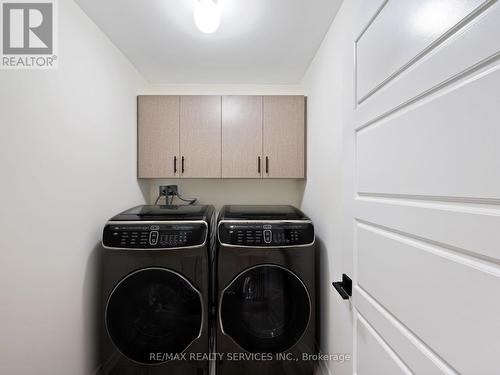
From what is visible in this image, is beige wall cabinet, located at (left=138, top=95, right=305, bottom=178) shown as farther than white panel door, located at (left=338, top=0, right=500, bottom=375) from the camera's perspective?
Yes

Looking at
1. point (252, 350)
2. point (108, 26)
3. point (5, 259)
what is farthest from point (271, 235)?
point (108, 26)

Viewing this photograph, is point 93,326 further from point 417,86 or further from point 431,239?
point 417,86

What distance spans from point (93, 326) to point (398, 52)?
6.75 feet

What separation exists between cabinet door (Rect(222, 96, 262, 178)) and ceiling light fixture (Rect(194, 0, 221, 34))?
2.87 ft

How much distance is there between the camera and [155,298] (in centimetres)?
146

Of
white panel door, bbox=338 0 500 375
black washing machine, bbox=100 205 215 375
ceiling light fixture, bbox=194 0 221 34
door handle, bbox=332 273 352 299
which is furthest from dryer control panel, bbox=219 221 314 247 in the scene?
ceiling light fixture, bbox=194 0 221 34

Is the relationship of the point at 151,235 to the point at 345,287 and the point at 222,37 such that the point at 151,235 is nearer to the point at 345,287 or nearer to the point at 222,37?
the point at 345,287

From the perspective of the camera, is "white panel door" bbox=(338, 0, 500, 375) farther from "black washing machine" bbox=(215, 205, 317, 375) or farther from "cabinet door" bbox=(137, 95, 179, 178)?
"cabinet door" bbox=(137, 95, 179, 178)

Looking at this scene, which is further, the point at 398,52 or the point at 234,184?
the point at 234,184

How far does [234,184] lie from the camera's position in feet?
7.86

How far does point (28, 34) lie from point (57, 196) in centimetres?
78

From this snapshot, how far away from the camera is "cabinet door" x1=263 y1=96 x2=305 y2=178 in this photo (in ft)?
6.85

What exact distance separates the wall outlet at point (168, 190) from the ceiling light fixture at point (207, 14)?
1.41m

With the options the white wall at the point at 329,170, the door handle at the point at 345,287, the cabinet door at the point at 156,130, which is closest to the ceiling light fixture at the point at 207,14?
the white wall at the point at 329,170
